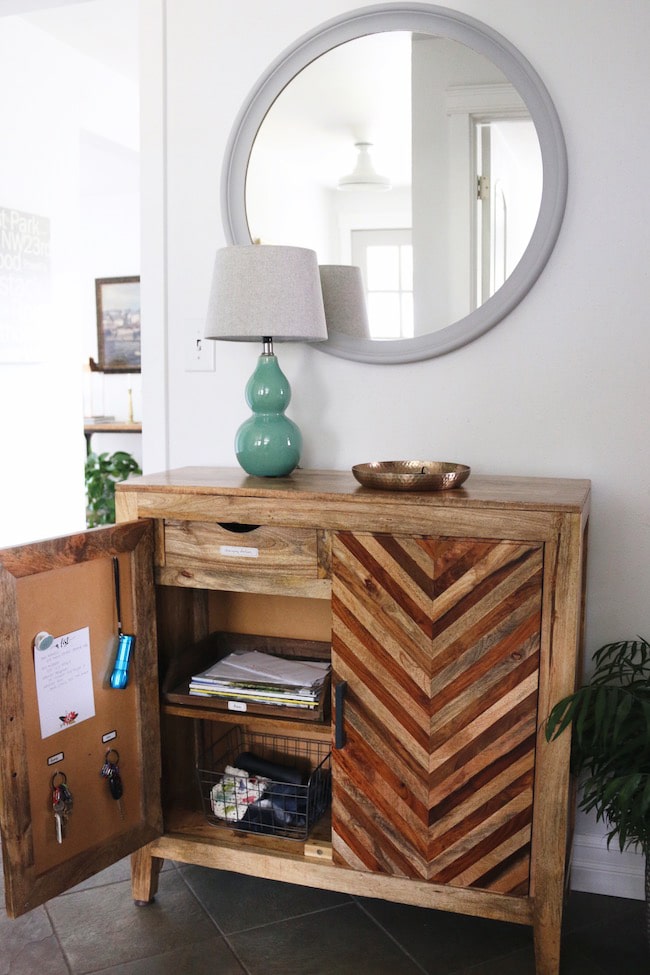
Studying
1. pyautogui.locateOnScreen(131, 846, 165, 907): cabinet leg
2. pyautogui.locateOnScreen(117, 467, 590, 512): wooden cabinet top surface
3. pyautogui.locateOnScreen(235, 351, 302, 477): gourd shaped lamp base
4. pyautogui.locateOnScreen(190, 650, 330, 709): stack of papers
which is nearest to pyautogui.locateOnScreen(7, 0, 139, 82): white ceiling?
pyautogui.locateOnScreen(235, 351, 302, 477): gourd shaped lamp base

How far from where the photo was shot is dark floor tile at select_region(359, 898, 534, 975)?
1.80 meters

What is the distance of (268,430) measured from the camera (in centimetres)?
202

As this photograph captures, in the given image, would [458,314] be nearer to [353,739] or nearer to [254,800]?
[353,739]

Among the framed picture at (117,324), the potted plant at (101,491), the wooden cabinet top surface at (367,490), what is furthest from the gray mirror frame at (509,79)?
the framed picture at (117,324)

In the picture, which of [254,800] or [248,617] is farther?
[248,617]

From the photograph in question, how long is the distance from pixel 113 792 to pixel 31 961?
1.24 ft

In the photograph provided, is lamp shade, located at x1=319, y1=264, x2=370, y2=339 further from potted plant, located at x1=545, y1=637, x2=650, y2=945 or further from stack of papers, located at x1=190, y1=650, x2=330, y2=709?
potted plant, located at x1=545, y1=637, x2=650, y2=945

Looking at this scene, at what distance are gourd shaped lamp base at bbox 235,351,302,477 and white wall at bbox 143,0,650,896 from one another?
0.64 ft

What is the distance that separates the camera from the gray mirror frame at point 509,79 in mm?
1958

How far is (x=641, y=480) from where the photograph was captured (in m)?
1.99

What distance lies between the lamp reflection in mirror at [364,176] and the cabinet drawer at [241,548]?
869mm

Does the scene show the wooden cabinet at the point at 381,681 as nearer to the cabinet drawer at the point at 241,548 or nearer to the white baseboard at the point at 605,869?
the cabinet drawer at the point at 241,548

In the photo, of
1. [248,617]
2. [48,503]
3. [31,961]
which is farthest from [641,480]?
[48,503]

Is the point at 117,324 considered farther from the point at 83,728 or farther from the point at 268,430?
the point at 83,728
